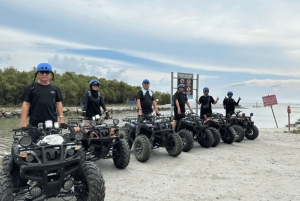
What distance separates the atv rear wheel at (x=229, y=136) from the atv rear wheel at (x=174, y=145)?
3.45 meters

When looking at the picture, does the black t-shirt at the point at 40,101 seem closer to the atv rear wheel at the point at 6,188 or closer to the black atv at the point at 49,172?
the black atv at the point at 49,172

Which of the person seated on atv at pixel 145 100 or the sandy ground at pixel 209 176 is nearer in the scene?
the sandy ground at pixel 209 176

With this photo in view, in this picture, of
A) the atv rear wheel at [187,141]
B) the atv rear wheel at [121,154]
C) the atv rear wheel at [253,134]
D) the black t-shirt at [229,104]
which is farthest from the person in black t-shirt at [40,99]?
the atv rear wheel at [253,134]

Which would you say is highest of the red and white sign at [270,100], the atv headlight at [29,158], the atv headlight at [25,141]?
the red and white sign at [270,100]

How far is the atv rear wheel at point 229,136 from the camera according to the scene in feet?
33.3

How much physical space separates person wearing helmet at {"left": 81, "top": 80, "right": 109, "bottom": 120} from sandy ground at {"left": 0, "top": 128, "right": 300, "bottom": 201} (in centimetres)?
129

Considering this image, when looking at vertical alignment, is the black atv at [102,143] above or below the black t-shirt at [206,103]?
below

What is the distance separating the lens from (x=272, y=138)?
12211 mm

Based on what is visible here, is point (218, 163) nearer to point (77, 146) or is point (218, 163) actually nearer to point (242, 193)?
point (242, 193)

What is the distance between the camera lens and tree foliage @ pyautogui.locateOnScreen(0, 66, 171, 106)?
38531mm

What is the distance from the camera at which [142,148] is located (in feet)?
23.0

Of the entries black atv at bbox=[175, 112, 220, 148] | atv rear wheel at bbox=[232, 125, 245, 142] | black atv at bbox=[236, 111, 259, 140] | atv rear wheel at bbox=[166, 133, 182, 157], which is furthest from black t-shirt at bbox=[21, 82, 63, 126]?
black atv at bbox=[236, 111, 259, 140]

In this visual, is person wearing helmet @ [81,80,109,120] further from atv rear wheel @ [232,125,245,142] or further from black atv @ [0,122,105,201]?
atv rear wheel @ [232,125,245,142]

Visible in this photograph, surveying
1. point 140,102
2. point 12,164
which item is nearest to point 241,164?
point 140,102
